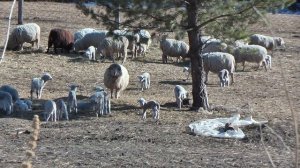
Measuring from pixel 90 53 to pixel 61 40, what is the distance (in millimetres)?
1799

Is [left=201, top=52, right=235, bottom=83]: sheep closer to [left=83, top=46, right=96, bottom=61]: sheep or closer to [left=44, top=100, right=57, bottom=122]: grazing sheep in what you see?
[left=83, top=46, right=96, bottom=61]: sheep

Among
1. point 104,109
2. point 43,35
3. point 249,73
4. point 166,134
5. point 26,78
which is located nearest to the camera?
point 166,134

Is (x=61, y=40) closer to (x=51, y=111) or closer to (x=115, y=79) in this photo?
(x=115, y=79)

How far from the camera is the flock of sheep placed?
14.1 m

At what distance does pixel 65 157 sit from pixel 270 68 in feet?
54.9

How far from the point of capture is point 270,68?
24.5 metres

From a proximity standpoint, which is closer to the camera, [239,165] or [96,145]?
[239,165]

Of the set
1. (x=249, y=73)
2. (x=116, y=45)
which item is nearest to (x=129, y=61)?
(x=116, y=45)

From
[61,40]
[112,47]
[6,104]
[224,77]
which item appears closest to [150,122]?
[6,104]

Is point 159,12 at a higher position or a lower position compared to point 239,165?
higher

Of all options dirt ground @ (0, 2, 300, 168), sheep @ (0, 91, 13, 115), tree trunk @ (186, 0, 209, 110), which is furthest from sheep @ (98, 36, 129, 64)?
sheep @ (0, 91, 13, 115)

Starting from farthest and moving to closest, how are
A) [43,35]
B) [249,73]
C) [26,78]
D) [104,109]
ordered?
[43,35] → [249,73] → [26,78] → [104,109]

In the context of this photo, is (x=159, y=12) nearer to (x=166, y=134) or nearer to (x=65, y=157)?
(x=166, y=134)

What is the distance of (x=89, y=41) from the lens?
2583cm
